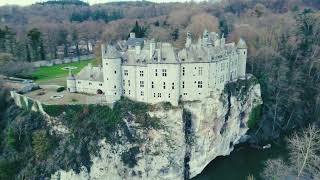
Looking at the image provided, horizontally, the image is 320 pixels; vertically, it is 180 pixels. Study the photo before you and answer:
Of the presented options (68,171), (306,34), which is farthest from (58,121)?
(306,34)

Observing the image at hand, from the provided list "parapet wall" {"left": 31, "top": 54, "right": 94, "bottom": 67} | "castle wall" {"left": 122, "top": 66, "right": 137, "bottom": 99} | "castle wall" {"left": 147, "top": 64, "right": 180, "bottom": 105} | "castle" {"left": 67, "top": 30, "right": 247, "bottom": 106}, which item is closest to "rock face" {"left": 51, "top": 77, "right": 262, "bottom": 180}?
"castle wall" {"left": 147, "top": 64, "right": 180, "bottom": 105}

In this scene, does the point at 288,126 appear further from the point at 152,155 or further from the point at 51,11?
the point at 51,11

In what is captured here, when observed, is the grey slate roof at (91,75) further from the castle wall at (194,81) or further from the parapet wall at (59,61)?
the parapet wall at (59,61)

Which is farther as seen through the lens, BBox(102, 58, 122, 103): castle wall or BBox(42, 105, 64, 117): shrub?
BBox(102, 58, 122, 103): castle wall

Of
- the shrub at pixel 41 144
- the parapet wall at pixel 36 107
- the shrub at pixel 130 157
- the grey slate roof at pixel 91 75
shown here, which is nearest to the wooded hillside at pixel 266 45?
the parapet wall at pixel 36 107

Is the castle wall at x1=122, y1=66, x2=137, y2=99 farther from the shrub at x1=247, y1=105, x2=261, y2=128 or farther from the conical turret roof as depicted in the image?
the shrub at x1=247, y1=105, x2=261, y2=128
